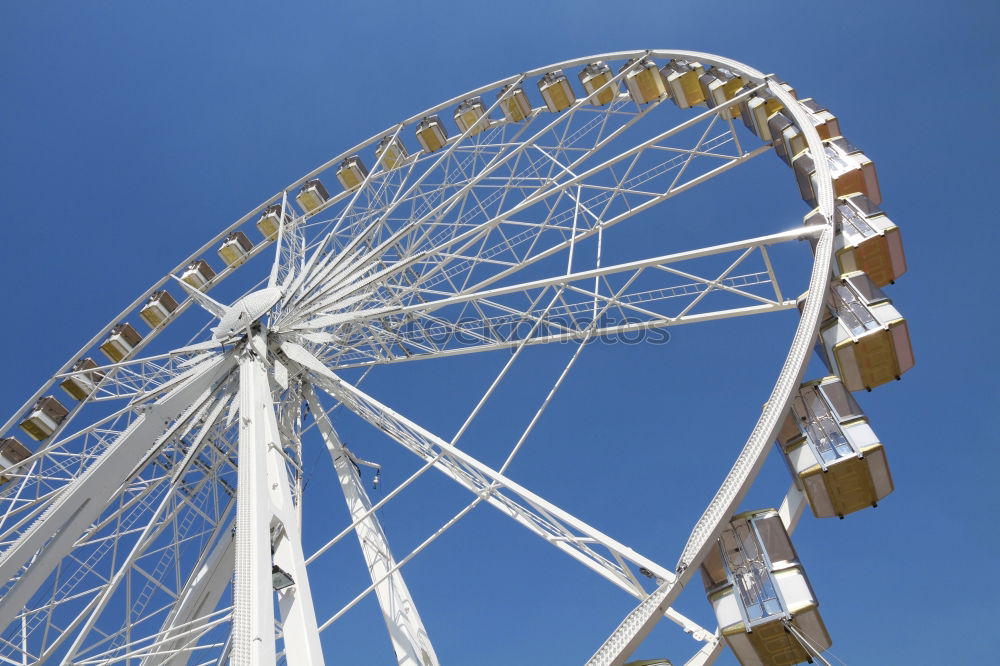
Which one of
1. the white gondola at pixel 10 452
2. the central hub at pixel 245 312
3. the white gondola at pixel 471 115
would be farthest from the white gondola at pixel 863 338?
the white gondola at pixel 10 452

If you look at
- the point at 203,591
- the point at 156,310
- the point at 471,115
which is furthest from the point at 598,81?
the point at 203,591

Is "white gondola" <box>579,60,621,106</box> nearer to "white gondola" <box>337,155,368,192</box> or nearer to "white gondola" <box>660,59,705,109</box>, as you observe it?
"white gondola" <box>660,59,705,109</box>

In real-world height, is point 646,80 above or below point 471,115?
below

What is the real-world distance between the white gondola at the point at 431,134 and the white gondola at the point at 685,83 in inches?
203

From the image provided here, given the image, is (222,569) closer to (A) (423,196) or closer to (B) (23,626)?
(B) (23,626)

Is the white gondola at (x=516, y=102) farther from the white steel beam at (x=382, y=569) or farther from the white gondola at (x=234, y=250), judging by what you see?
the white steel beam at (x=382, y=569)

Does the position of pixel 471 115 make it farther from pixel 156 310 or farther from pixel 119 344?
pixel 119 344

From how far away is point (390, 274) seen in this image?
1282cm

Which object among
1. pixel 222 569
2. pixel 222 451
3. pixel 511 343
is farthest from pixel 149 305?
pixel 511 343

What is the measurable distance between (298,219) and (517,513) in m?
10.8

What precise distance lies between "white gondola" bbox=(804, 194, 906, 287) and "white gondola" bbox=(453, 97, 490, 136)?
29.6 ft

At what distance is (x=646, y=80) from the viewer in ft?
48.9

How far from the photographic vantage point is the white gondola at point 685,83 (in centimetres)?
1423

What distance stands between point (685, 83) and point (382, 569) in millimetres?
9994
